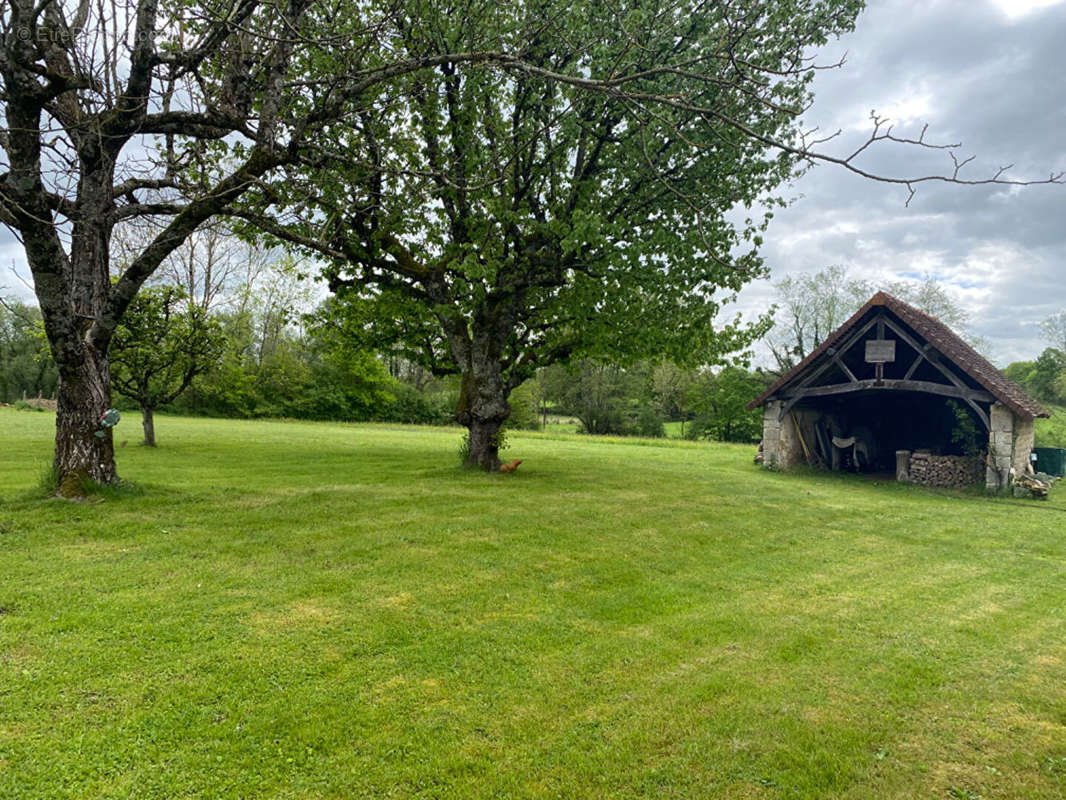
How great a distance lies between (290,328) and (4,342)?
22508 mm

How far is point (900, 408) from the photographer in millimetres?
21969

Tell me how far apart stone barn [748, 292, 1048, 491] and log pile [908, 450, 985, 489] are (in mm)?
25

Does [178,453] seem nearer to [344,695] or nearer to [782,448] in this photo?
[344,695]

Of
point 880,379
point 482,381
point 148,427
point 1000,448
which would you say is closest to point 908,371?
point 880,379

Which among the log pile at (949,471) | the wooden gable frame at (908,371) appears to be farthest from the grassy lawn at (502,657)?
the log pile at (949,471)

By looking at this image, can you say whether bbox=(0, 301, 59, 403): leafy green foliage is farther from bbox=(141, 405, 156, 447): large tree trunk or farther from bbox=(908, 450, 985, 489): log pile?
bbox=(908, 450, 985, 489): log pile

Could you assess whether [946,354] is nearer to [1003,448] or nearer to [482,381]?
[1003,448]

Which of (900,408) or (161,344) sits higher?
(161,344)

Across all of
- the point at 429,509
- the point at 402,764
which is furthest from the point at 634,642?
the point at 429,509

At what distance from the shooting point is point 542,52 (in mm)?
11406

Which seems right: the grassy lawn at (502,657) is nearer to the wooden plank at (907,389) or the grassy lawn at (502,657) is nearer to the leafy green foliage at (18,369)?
the wooden plank at (907,389)

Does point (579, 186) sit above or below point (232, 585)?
above

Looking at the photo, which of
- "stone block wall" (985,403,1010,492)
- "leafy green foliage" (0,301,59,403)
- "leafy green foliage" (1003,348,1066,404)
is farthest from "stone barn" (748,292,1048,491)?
"leafy green foliage" (0,301,59,403)

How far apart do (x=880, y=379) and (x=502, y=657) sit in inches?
635
